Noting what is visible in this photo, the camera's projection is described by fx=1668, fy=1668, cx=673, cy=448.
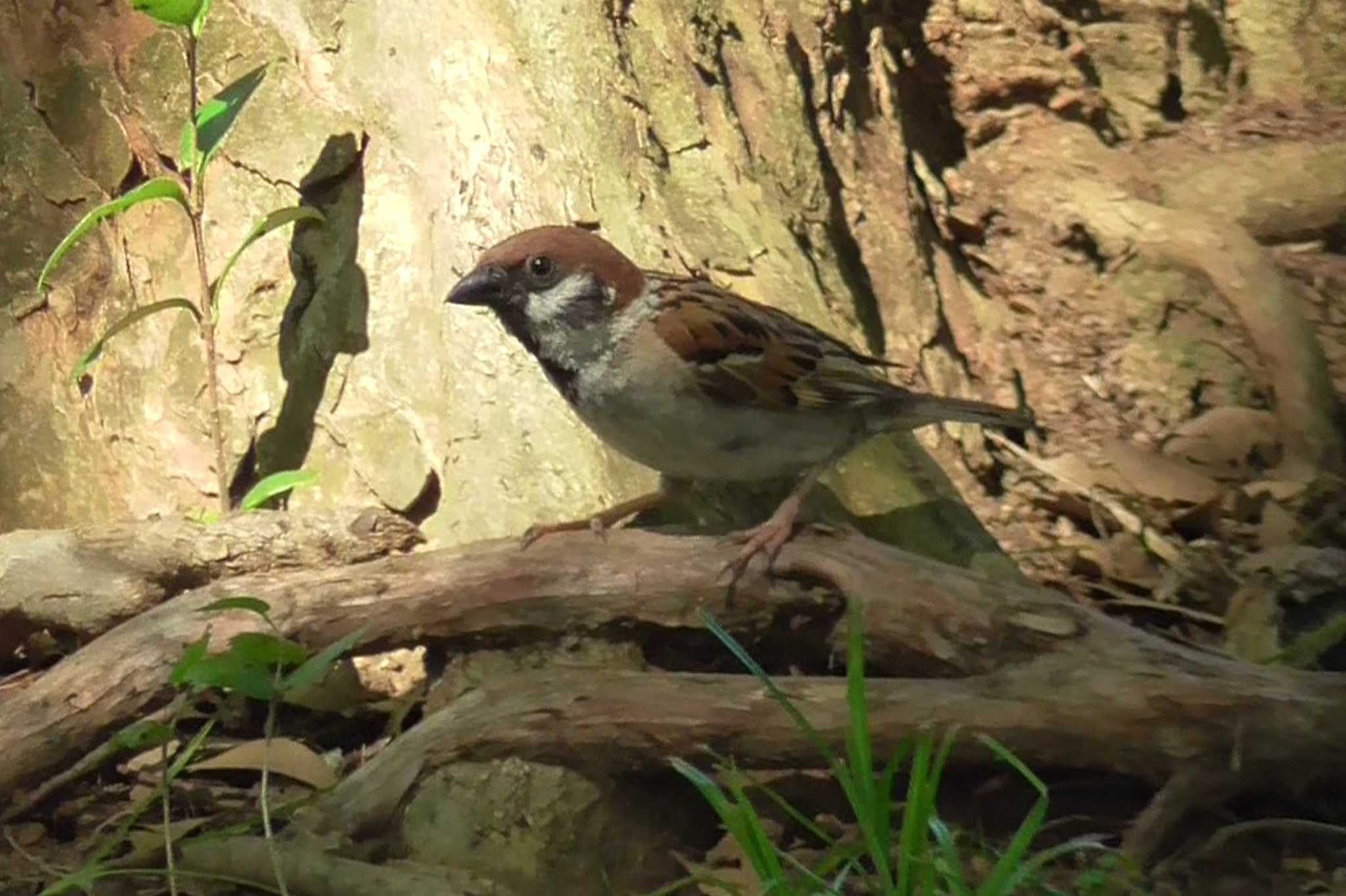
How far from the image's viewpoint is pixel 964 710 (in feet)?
9.20

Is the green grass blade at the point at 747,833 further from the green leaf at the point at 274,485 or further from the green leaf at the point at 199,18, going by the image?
the green leaf at the point at 199,18

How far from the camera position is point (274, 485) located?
11.9ft

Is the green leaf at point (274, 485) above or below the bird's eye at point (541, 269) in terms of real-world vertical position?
below

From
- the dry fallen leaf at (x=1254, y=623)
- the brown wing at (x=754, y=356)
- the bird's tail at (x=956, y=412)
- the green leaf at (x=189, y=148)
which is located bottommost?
the dry fallen leaf at (x=1254, y=623)

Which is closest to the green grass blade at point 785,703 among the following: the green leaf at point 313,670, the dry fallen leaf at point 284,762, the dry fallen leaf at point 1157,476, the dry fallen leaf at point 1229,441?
the green leaf at point 313,670

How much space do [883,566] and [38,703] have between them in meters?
1.59

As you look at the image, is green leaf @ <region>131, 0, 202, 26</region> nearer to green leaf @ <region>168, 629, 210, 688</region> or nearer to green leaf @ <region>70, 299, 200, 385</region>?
green leaf @ <region>70, 299, 200, 385</region>

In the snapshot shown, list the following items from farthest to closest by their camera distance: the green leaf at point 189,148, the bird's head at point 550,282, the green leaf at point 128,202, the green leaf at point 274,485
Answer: the green leaf at point 274,485
the green leaf at point 189,148
the green leaf at point 128,202
the bird's head at point 550,282

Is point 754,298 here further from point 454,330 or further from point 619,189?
point 454,330

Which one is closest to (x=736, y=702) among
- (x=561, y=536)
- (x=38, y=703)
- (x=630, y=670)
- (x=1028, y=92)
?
(x=630, y=670)

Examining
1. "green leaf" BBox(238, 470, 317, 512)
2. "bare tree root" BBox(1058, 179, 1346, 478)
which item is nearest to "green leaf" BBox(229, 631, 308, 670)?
"green leaf" BBox(238, 470, 317, 512)

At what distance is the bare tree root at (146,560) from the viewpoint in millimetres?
3480

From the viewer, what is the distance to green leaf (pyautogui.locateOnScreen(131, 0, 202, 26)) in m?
3.37

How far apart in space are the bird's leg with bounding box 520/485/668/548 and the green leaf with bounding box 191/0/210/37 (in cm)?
125
